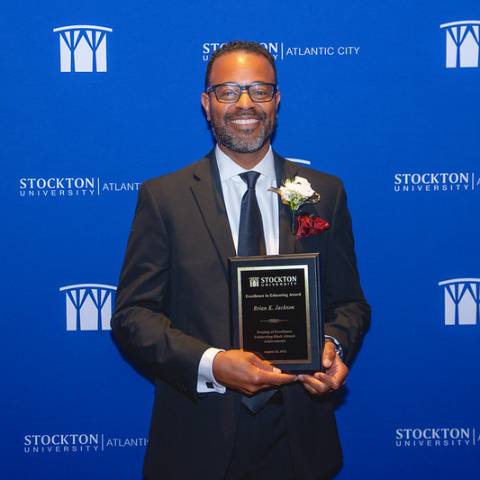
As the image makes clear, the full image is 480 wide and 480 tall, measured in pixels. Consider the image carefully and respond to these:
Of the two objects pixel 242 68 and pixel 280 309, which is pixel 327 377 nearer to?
pixel 280 309

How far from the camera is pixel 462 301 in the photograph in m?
2.79

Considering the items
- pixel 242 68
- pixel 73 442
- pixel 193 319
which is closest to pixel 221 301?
pixel 193 319

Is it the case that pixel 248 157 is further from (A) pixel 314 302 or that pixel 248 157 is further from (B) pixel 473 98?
(B) pixel 473 98

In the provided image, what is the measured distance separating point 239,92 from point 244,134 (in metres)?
0.13

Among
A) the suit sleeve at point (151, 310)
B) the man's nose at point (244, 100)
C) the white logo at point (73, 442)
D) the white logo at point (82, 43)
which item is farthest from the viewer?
the white logo at point (73, 442)

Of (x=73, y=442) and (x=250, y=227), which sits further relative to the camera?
(x=73, y=442)

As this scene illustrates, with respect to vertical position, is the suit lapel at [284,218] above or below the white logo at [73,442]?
above

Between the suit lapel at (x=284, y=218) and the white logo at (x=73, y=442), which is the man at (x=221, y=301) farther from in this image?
the white logo at (x=73, y=442)

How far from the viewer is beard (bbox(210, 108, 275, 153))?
→ 79.2 inches

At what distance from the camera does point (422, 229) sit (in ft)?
9.03

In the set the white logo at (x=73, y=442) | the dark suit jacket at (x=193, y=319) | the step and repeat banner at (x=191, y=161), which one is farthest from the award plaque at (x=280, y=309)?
the white logo at (x=73, y=442)

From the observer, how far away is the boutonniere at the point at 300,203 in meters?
1.91

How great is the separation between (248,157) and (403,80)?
939mm
